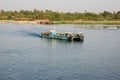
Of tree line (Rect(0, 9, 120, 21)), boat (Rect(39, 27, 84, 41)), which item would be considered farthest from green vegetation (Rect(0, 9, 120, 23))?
boat (Rect(39, 27, 84, 41))

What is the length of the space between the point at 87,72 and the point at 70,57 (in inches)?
391

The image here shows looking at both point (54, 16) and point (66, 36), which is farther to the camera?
point (54, 16)

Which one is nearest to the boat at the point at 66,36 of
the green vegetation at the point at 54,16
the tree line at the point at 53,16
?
the green vegetation at the point at 54,16

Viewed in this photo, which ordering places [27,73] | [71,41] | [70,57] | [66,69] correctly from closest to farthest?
[27,73]
[66,69]
[70,57]
[71,41]

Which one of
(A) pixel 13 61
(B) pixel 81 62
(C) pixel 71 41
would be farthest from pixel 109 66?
(C) pixel 71 41

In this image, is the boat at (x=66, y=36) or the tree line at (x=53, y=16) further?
the tree line at (x=53, y=16)

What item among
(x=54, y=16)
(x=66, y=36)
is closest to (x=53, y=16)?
(x=54, y=16)

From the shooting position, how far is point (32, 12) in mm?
187875

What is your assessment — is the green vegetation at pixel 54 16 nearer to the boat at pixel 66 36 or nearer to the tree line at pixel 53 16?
the tree line at pixel 53 16

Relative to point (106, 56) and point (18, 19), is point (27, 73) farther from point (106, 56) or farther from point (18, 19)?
point (18, 19)

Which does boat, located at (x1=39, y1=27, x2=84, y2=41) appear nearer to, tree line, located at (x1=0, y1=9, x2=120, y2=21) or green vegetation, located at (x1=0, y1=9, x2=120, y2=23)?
green vegetation, located at (x1=0, y1=9, x2=120, y2=23)

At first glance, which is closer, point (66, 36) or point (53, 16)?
point (66, 36)

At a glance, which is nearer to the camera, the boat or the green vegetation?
the boat

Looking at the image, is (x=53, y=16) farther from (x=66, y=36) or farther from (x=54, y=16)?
(x=66, y=36)
